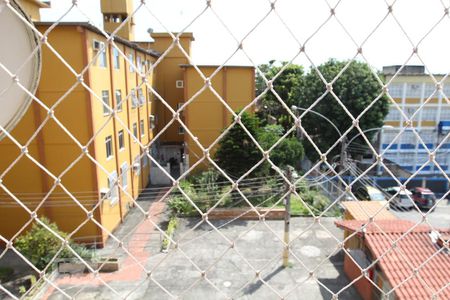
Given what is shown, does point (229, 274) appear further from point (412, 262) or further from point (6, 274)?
point (6, 274)

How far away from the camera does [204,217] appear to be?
3.34ft

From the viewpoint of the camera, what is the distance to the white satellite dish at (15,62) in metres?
0.90

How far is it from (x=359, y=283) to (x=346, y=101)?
454 centimetres

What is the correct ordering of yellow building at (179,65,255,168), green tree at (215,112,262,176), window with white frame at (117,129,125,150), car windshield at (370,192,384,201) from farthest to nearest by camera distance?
yellow building at (179,65,255,168), car windshield at (370,192,384,201), green tree at (215,112,262,176), window with white frame at (117,129,125,150)

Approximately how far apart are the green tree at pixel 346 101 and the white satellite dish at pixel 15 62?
6.90 m

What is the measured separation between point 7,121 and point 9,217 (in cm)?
460

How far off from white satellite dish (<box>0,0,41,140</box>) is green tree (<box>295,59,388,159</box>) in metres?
6.90

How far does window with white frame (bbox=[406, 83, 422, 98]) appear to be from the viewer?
901cm

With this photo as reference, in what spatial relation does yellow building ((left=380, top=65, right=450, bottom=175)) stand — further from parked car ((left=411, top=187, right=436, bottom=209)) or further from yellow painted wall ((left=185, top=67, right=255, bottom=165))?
yellow painted wall ((left=185, top=67, right=255, bottom=165))

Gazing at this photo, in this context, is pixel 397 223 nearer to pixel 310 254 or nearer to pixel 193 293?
→ pixel 310 254

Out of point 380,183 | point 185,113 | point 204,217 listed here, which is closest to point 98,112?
point 185,113

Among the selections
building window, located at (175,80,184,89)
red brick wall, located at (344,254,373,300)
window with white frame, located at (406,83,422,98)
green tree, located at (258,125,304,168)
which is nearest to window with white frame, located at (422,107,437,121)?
window with white frame, located at (406,83,422,98)

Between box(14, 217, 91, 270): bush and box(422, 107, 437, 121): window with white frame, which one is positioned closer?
box(14, 217, 91, 270): bush

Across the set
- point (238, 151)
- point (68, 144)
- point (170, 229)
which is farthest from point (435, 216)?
point (68, 144)
